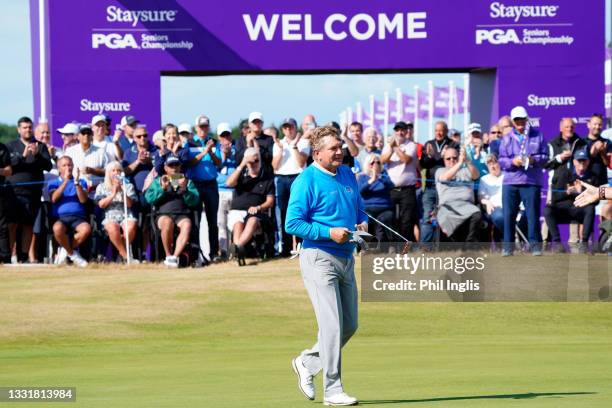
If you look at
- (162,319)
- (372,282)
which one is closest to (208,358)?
(162,319)

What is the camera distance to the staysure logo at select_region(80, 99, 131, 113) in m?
21.2

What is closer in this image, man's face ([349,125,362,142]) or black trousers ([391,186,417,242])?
black trousers ([391,186,417,242])

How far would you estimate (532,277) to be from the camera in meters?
17.3

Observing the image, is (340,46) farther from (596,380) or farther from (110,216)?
(596,380)

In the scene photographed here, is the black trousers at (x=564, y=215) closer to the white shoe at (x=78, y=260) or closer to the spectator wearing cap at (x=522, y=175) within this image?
the spectator wearing cap at (x=522, y=175)

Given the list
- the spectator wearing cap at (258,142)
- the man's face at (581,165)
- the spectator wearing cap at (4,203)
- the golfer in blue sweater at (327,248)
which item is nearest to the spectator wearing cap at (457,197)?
the man's face at (581,165)

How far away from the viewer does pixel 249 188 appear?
18.5 meters

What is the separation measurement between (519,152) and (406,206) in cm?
199

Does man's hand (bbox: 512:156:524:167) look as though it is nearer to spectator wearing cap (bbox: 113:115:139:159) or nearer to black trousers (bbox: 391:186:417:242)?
black trousers (bbox: 391:186:417:242)

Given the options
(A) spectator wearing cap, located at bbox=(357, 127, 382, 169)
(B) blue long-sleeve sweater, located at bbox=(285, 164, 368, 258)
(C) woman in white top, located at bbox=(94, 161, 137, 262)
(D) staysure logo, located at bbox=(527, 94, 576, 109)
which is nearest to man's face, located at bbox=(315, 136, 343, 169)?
→ (B) blue long-sleeve sweater, located at bbox=(285, 164, 368, 258)

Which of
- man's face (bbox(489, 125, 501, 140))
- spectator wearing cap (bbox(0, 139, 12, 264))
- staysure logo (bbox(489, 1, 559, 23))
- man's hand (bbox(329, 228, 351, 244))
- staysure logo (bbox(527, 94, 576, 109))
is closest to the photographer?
man's hand (bbox(329, 228, 351, 244))

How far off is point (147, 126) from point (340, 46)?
3.71m

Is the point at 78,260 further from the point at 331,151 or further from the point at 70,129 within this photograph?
the point at 331,151

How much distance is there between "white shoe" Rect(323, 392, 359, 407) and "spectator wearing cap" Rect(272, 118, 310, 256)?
10.4 metres
